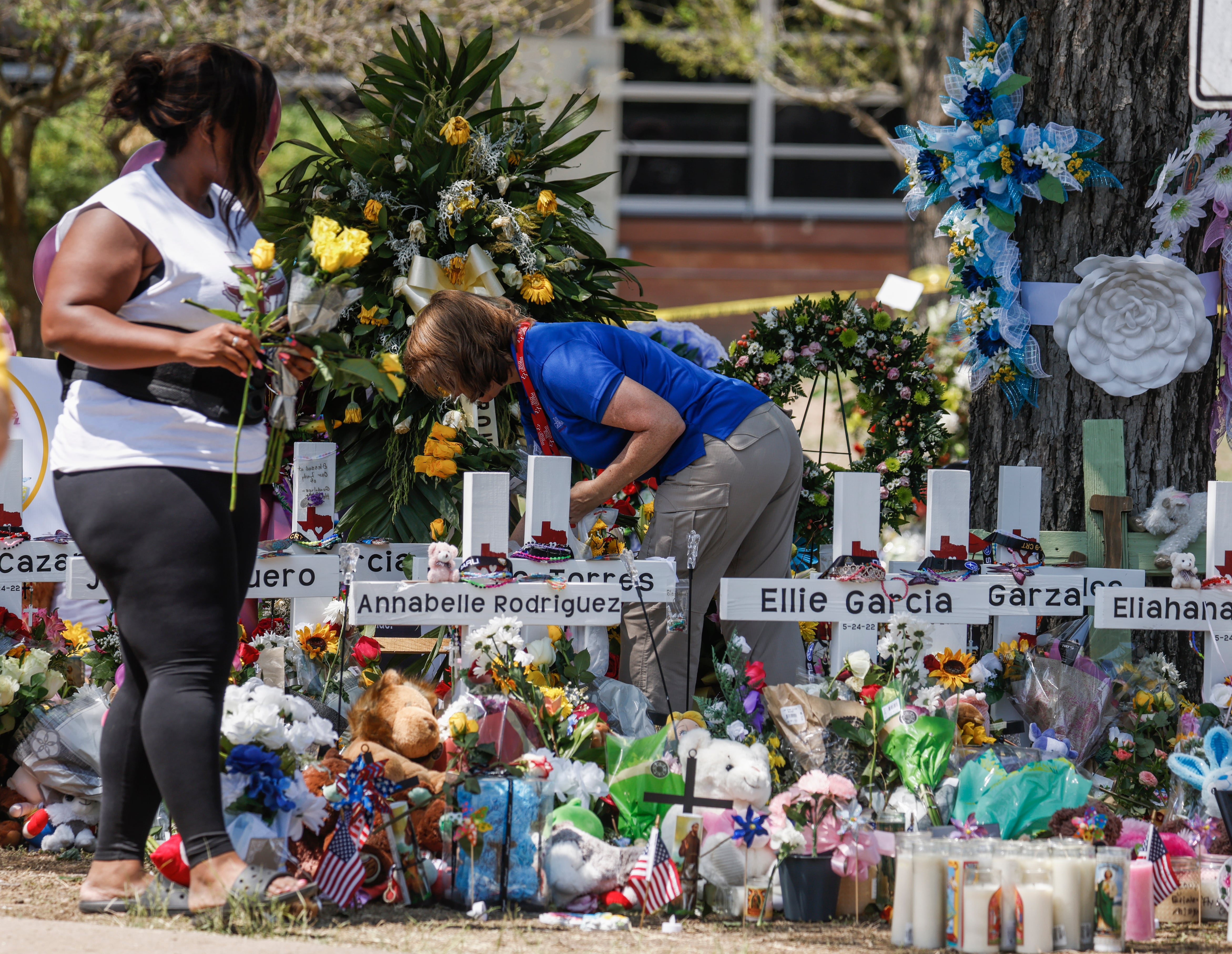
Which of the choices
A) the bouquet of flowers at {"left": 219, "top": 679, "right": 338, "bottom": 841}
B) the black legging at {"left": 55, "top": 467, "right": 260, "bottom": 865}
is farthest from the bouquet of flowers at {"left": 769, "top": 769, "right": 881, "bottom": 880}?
the black legging at {"left": 55, "top": 467, "right": 260, "bottom": 865}

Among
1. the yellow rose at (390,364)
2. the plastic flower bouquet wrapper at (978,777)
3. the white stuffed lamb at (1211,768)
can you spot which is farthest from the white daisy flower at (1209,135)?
the yellow rose at (390,364)

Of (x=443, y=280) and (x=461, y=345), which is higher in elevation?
(x=443, y=280)

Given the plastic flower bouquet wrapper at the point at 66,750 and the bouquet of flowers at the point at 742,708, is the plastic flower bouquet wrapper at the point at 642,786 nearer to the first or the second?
the bouquet of flowers at the point at 742,708

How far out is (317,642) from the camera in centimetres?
340

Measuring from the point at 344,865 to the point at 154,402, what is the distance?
0.95m

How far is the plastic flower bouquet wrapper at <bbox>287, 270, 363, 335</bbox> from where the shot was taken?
2.41m

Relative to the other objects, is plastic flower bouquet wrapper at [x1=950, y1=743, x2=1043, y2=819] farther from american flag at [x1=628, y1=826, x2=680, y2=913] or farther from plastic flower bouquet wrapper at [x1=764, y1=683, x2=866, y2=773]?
american flag at [x1=628, y1=826, x2=680, y2=913]

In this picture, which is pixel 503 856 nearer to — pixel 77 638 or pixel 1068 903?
pixel 1068 903

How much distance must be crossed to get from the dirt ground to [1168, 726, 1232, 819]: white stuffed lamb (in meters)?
0.27

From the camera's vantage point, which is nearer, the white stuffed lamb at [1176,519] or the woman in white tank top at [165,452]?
the woman in white tank top at [165,452]

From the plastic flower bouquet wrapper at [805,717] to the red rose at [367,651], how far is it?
3.32 ft

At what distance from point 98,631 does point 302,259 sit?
1.51 meters

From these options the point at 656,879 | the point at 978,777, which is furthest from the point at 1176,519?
the point at 656,879

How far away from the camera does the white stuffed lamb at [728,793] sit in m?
2.67
